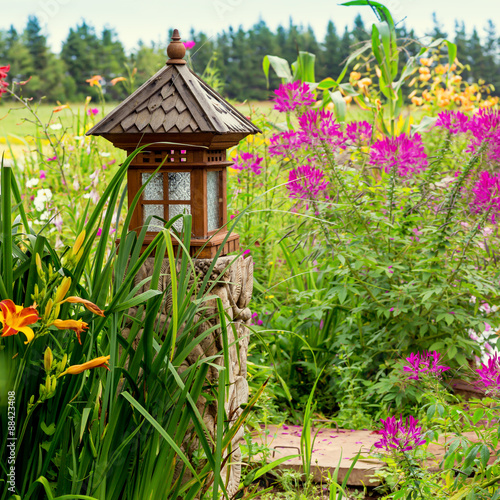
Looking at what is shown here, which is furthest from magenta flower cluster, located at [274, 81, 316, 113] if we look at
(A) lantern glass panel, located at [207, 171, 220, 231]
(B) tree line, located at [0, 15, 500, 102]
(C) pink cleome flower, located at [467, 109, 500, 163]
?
(B) tree line, located at [0, 15, 500, 102]

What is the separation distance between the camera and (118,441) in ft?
4.50

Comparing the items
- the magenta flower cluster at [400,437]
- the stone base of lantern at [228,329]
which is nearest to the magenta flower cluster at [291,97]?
the stone base of lantern at [228,329]

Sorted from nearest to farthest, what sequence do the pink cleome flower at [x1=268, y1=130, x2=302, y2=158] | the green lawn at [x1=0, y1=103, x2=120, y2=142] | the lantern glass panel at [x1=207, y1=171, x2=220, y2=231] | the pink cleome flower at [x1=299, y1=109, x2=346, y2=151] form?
1. the lantern glass panel at [x1=207, y1=171, x2=220, y2=231]
2. the pink cleome flower at [x1=299, y1=109, x2=346, y2=151]
3. the pink cleome flower at [x1=268, y1=130, x2=302, y2=158]
4. the green lawn at [x1=0, y1=103, x2=120, y2=142]

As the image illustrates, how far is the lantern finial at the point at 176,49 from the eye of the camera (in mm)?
1741

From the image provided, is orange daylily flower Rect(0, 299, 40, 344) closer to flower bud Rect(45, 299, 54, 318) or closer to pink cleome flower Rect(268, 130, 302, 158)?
flower bud Rect(45, 299, 54, 318)

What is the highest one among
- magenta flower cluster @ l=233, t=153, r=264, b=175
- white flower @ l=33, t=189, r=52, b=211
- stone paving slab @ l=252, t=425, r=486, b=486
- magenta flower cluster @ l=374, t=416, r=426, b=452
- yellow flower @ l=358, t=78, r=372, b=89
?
yellow flower @ l=358, t=78, r=372, b=89

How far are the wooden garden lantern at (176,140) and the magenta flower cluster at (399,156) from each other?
0.89 meters

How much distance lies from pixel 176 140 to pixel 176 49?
33 centimetres

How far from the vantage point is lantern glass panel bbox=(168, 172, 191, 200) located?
1682 mm

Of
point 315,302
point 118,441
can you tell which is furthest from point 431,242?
point 118,441

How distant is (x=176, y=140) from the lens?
5.35 ft

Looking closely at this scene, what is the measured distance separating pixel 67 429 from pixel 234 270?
67 centimetres

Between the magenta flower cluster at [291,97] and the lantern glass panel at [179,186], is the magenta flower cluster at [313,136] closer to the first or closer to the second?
the magenta flower cluster at [291,97]

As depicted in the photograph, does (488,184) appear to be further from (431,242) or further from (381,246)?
(381,246)
